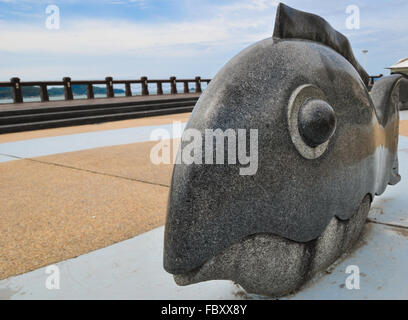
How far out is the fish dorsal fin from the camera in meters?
2.09

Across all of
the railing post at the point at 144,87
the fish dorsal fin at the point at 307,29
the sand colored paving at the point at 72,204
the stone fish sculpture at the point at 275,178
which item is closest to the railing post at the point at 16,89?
the railing post at the point at 144,87

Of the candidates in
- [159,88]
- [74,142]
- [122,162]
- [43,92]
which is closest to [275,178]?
[122,162]

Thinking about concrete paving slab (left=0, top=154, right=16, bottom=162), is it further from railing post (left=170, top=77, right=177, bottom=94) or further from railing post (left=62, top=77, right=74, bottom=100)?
railing post (left=170, top=77, right=177, bottom=94)

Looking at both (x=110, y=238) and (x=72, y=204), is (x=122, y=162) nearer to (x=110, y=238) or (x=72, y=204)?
(x=72, y=204)

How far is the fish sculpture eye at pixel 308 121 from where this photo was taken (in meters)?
1.80

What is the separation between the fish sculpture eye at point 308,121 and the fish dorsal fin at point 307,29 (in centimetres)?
43

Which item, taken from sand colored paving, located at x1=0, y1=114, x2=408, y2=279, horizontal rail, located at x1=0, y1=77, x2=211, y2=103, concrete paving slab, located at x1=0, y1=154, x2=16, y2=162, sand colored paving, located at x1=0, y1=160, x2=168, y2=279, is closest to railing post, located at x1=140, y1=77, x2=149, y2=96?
horizontal rail, located at x1=0, y1=77, x2=211, y2=103

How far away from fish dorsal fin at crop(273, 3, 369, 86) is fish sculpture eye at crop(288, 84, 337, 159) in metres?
0.43

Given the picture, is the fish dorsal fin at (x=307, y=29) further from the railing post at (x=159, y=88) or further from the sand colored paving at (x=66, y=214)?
the railing post at (x=159, y=88)

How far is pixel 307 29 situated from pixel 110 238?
217 centimetres

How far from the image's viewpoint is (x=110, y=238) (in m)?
3.04

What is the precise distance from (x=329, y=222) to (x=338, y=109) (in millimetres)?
645
